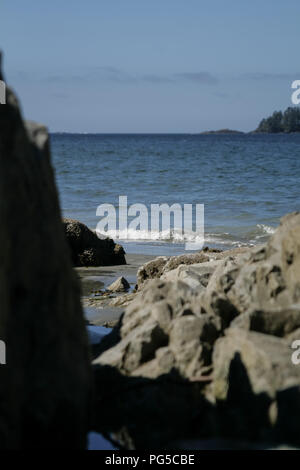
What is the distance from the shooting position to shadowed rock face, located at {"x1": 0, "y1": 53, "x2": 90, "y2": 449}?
12.5ft

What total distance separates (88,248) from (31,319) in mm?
8865

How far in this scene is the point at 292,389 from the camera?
14.3 feet

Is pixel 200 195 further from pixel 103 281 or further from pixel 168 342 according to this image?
pixel 168 342

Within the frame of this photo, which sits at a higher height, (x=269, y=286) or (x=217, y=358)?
(x=269, y=286)

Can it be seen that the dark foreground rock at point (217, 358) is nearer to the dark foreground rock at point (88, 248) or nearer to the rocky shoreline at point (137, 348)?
the rocky shoreline at point (137, 348)

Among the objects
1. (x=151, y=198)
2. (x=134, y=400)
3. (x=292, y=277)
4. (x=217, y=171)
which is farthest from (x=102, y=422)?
(x=217, y=171)

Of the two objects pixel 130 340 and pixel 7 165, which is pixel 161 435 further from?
pixel 7 165

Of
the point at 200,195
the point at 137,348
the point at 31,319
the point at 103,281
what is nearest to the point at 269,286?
the point at 137,348

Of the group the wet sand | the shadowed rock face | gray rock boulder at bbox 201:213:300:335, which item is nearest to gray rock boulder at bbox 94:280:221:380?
gray rock boulder at bbox 201:213:300:335

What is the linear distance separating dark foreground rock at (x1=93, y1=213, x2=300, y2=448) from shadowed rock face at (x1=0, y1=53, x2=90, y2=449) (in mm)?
810

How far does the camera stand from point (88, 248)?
1269 cm

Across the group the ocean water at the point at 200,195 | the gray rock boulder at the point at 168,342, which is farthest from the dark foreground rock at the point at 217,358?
the ocean water at the point at 200,195

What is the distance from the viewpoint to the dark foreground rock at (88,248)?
1254 cm
